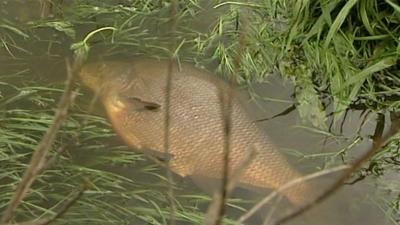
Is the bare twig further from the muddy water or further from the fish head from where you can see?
the fish head

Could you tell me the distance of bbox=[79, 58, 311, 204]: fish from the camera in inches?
78.3

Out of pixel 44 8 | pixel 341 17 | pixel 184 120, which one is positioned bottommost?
pixel 184 120

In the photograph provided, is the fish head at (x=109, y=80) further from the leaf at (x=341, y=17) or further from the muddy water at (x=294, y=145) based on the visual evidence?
the leaf at (x=341, y=17)

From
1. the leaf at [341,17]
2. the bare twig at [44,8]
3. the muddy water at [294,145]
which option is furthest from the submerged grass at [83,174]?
the leaf at [341,17]

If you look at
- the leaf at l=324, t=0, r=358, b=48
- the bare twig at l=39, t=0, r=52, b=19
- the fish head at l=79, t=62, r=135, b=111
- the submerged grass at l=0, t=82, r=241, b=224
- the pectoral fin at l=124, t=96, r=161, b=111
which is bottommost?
the submerged grass at l=0, t=82, r=241, b=224

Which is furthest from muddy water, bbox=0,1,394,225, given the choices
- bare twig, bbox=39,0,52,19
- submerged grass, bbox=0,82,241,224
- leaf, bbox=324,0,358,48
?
leaf, bbox=324,0,358,48

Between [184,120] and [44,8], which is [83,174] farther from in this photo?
[44,8]

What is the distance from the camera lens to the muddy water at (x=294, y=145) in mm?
1900

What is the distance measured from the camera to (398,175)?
2010 millimetres

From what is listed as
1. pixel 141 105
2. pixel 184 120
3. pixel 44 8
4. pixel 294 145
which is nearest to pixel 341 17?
pixel 294 145

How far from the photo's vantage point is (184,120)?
2111mm

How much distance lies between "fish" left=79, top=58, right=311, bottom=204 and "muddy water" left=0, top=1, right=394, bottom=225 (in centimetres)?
5

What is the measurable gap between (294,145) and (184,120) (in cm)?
32

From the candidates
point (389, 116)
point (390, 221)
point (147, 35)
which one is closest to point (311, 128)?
point (389, 116)
